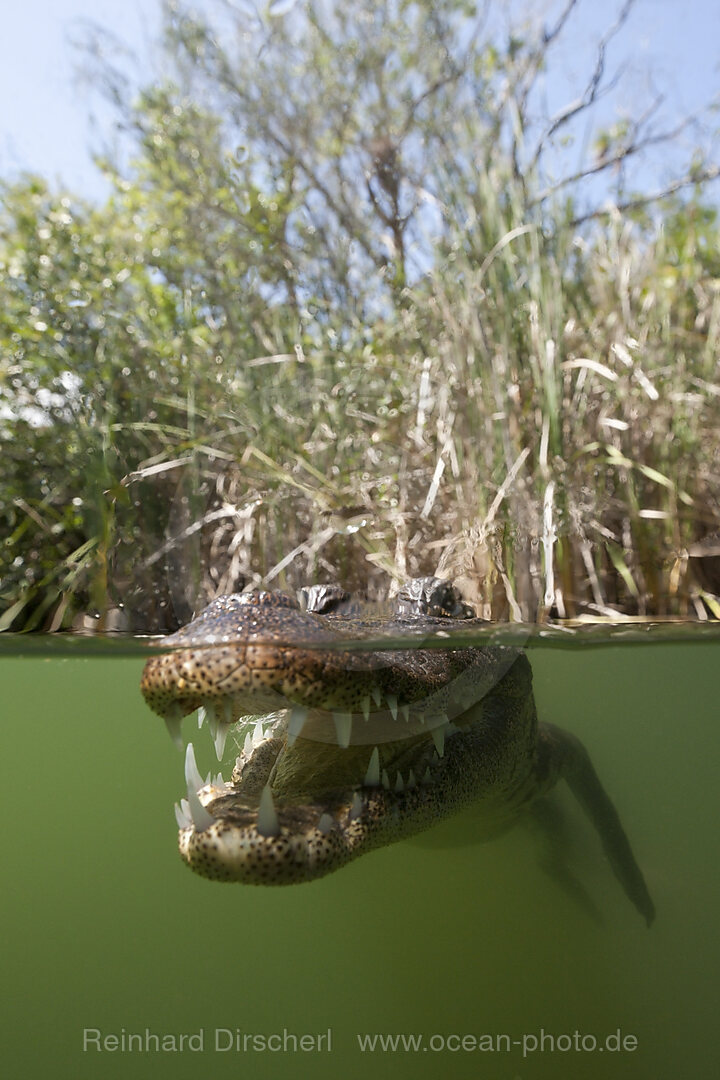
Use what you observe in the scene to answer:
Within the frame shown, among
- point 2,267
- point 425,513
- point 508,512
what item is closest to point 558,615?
point 508,512

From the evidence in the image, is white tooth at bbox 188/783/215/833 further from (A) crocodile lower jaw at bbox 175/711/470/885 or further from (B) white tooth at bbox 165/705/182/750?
(B) white tooth at bbox 165/705/182/750

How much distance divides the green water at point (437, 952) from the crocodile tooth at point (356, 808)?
3.65ft

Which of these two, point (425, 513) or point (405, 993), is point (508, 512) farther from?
point (405, 993)

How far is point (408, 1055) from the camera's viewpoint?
3447mm

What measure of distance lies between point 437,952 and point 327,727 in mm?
1779

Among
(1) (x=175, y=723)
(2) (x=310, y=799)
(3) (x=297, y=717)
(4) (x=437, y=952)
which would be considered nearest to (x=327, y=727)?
(3) (x=297, y=717)

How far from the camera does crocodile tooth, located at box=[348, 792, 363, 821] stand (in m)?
2.06

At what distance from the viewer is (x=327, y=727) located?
104 inches

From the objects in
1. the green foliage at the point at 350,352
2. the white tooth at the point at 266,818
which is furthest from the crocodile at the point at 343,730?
the green foliage at the point at 350,352

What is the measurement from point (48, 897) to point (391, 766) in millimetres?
3554

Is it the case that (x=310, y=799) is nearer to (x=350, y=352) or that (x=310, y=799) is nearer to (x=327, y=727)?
(x=327, y=727)

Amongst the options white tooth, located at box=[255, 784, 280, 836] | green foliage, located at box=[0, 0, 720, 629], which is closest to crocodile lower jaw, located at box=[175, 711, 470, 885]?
white tooth, located at box=[255, 784, 280, 836]

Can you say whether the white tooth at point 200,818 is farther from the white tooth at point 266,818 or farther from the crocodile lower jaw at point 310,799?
the white tooth at point 266,818

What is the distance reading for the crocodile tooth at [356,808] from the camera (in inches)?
81.0
